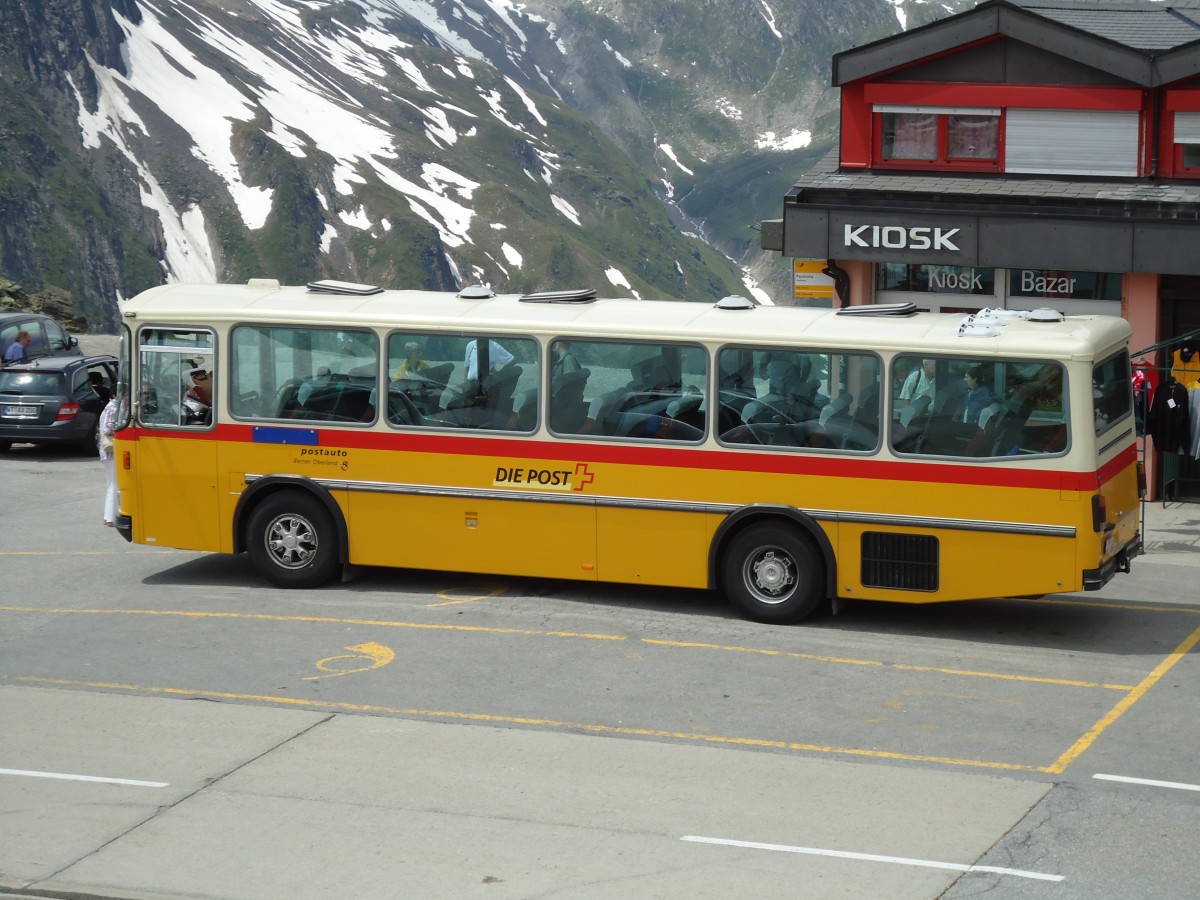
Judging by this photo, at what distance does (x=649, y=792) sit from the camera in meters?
9.73

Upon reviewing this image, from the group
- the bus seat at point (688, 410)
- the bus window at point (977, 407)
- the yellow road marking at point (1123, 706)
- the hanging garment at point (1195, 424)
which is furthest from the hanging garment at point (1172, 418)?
the bus seat at point (688, 410)

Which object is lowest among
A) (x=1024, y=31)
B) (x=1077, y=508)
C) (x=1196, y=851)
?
(x=1196, y=851)

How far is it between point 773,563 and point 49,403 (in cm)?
1601

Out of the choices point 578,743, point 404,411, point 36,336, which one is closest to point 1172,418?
point 404,411

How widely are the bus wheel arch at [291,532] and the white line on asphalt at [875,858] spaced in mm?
7059

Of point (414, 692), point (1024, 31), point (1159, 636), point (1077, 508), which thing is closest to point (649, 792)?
point (414, 692)

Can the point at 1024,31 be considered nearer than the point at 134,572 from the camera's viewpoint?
No

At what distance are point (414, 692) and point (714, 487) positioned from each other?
11.1ft

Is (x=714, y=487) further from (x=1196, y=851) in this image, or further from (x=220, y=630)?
(x=1196, y=851)

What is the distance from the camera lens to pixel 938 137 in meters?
24.0

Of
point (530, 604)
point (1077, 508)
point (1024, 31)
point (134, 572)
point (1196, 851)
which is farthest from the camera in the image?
point (1024, 31)

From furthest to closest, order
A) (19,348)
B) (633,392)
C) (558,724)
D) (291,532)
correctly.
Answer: (19,348) < (291,532) < (633,392) < (558,724)

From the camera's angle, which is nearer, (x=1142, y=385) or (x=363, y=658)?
(x=363, y=658)

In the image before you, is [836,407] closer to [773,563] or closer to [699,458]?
[699,458]
